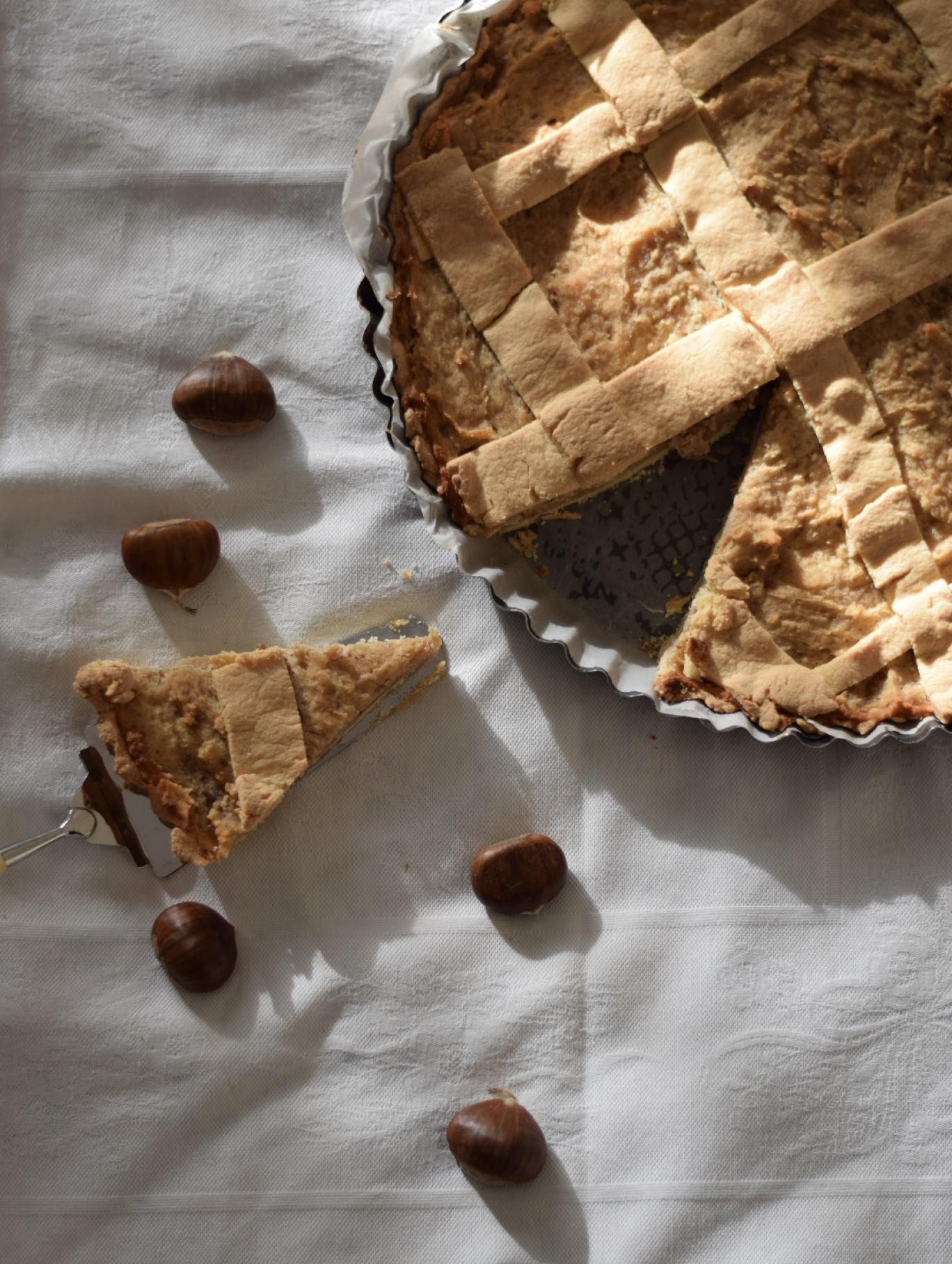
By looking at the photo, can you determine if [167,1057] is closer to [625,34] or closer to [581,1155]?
[581,1155]

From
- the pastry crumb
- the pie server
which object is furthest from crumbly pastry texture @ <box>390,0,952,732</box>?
the pie server

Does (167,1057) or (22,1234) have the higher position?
(167,1057)

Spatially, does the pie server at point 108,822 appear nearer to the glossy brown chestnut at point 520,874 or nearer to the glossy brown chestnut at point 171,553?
the glossy brown chestnut at point 171,553

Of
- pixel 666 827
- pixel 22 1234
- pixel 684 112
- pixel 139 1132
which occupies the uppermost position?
pixel 684 112

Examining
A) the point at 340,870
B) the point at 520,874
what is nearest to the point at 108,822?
the point at 340,870

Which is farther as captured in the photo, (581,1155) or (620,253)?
(581,1155)

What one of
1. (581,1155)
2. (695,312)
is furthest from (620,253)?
(581,1155)

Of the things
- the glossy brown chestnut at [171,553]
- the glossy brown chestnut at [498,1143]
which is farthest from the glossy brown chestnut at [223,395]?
the glossy brown chestnut at [498,1143]
